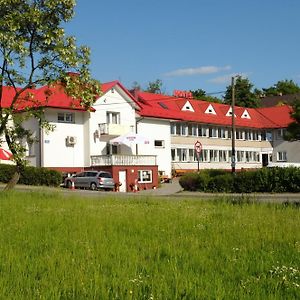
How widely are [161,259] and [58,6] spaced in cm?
1840

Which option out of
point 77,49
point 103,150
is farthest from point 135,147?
point 77,49

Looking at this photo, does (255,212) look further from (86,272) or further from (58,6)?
(58,6)

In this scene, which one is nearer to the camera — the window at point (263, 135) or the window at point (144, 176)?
the window at point (144, 176)

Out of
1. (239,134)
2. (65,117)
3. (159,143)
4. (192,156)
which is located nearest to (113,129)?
(65,117)

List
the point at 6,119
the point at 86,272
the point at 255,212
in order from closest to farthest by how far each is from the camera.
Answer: the point at 86,272 → the point at 255,212 → the point at 6,119

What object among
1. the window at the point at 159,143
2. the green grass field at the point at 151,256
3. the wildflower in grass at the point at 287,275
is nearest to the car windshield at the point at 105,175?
the window at the point at 159,143

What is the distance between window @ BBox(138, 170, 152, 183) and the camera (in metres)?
50.8

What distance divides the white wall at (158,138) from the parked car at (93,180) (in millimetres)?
12135

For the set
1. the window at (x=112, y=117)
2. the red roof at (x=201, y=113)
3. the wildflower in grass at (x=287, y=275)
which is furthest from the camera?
the red roof at (x=201, y=113)

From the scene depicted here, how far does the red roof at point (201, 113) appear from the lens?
60938 millimetres

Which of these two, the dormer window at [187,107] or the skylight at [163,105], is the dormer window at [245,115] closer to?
the dormer window at [187,107]

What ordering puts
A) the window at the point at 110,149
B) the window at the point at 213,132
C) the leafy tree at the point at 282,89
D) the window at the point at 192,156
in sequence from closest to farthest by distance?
1. the window at the point at 110,149
2. the window at the point at 192,156
3. the window at the point at 213,132
4. the leafy tree at the point at 282,89

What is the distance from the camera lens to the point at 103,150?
172 feet

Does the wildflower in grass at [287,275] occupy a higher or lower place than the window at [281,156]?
lower
